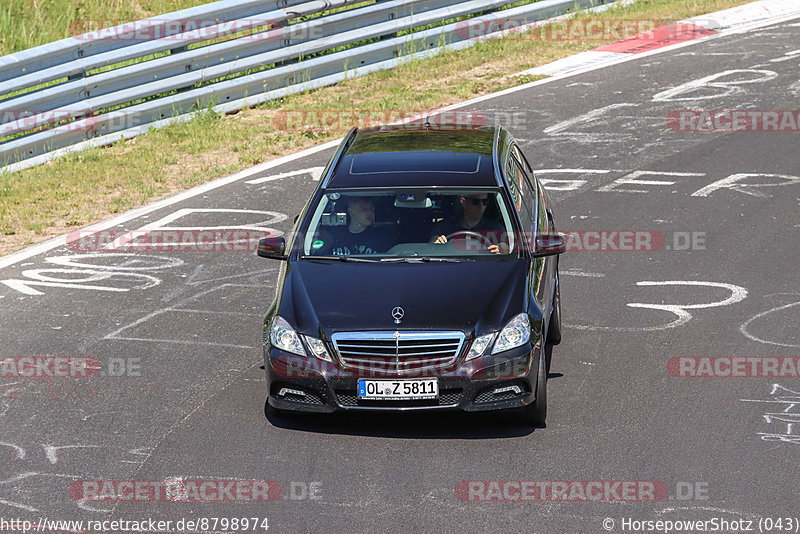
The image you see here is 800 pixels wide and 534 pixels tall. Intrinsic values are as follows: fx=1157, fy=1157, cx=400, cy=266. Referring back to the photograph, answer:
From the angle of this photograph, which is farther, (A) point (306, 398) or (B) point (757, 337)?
(B) point (757, 337)

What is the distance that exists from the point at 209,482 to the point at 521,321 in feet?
7.53

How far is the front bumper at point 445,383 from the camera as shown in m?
7.49

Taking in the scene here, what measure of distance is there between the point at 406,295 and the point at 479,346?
2.12 feet

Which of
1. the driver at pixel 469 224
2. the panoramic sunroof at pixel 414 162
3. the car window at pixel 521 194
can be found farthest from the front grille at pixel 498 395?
the panoramic sunroof at pixel 414 162

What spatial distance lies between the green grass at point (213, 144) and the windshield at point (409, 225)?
4808 mm

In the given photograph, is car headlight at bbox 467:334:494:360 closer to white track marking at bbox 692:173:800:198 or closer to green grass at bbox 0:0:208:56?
white track marking at bbox 692:173:800:198

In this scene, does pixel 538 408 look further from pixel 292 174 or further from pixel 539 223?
pixel 292 174

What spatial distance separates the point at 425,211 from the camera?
872 centimetres

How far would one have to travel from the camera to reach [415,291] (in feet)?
25.9

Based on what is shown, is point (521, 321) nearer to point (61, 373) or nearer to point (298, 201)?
point (61, 373)

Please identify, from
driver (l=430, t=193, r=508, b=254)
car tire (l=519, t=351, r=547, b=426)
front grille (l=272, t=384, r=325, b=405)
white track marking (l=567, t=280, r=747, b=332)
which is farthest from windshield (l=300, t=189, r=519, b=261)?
white track marking (l=567, t=280, r=747, b=332)

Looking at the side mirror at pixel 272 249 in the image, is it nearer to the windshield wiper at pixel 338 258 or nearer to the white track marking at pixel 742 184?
the windshield wiper at pixel 338 258

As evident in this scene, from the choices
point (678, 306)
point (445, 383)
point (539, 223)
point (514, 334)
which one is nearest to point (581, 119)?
point (678, 306)

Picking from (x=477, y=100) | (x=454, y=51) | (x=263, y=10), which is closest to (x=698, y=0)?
(x=454, y=51)
